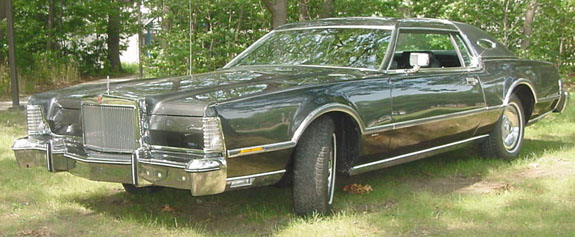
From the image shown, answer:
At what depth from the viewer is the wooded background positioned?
12016mm

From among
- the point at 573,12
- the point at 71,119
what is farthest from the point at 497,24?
the point at 71,119

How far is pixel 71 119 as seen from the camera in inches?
177

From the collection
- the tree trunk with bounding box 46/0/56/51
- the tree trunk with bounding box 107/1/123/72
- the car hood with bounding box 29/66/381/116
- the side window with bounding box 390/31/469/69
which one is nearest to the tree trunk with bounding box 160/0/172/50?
the tree trunk with bounding box 46/0/56/51

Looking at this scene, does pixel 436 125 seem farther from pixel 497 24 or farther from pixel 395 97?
pixel 497 24

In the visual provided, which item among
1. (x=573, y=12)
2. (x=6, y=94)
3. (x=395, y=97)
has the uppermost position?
(x=573, y=12)

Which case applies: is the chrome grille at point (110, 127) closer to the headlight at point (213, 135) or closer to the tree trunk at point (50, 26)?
the headlight at point (213, 135)

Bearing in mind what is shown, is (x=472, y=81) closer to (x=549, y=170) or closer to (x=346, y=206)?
(x=549, y=170)

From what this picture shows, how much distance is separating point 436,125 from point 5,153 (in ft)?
14.8

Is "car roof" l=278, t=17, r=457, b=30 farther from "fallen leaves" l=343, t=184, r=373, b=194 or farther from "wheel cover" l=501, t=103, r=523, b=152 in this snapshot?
"fallen leaves" l=343, t=184, r=373, b=194

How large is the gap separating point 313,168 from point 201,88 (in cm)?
91

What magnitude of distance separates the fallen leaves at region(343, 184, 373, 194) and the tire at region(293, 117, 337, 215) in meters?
0.89

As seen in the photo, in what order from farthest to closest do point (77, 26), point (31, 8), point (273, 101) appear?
point (77, 26) < point (31, 8) < point (273, 101)

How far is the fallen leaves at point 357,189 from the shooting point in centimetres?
537

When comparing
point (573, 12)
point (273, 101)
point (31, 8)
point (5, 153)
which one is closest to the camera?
point (273, 101)
